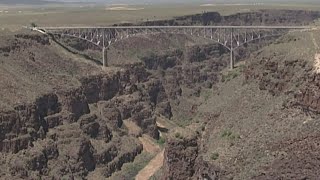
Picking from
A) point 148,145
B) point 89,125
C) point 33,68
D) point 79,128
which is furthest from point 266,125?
point 33,68

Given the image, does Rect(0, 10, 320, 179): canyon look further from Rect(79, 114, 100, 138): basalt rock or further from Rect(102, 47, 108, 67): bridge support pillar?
Rect(102, 47, 108, 67): bridge support pillar

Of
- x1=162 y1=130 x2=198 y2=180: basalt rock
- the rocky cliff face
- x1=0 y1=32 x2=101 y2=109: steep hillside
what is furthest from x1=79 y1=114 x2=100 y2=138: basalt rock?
x1=162 y1=130 x2=198 y2=180: basalt rock

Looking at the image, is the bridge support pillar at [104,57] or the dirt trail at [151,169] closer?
the dirt trail at [151,169]

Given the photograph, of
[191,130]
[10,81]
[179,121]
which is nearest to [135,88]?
[179,121]

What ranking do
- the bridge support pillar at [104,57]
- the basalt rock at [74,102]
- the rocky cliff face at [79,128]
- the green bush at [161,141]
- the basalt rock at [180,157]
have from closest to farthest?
1. the basalt rock at [180,157]
2. the rocky cliff face at [79,128]
3. the basalt rock at [74,102]
4. the green bush at [161,141]
5. the bridge support pillar at [104,57]

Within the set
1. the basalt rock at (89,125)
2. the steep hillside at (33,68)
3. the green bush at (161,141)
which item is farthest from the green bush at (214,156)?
the green bush at (161,141)

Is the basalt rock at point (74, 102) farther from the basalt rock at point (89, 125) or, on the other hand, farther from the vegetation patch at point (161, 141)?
the vegetation patch at point (161, 141)

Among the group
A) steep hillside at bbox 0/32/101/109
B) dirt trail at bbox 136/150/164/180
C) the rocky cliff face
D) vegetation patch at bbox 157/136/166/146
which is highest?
steep hillside at bbox 0/32/101/109

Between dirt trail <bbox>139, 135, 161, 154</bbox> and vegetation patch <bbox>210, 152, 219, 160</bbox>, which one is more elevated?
vegetation patch <bbox>210, 152, 219, 160</bbox>
